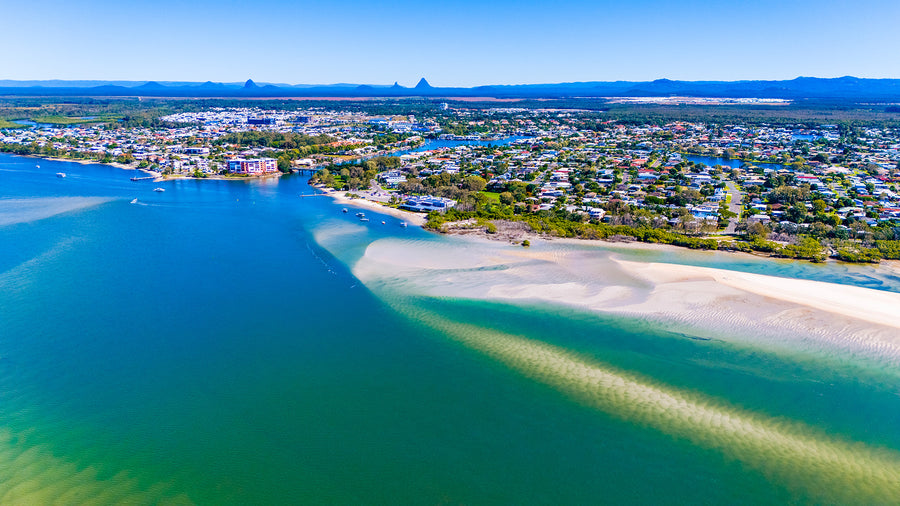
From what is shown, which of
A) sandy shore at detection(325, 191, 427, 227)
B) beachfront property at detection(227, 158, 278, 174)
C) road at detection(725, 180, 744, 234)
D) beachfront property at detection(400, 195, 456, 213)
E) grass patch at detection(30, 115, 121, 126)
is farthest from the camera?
grass patch at detection(30, 115, 121, 126)

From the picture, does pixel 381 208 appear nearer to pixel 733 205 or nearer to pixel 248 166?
pixel 248 166

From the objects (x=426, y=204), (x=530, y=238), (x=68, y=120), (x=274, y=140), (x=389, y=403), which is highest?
(x=68, y=120)

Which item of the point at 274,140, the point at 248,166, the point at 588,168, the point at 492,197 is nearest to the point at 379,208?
the point at 492,197

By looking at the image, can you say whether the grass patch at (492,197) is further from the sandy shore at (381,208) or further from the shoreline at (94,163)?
the shoreline at (94,163)

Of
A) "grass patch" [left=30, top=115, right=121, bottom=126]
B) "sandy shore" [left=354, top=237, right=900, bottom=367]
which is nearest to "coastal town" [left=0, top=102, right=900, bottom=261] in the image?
"grass patch" [left=30, top=115, right=121, bottom=126]

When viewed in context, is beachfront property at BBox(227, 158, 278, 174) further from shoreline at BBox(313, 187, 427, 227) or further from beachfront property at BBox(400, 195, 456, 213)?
beachfront property at BBox(400, 195, 456, 213)

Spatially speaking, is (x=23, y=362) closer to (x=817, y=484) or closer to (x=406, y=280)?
(x=406, y=280)
